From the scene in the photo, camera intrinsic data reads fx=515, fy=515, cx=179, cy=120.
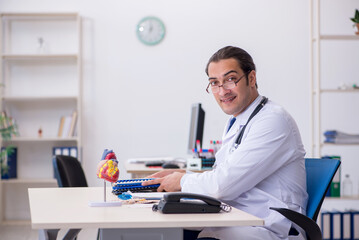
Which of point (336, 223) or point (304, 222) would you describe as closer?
point (304, 222)

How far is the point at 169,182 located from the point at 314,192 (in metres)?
0.58

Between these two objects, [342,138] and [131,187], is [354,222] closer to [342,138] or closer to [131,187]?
[342,138]

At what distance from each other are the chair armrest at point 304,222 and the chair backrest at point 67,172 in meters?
1.10

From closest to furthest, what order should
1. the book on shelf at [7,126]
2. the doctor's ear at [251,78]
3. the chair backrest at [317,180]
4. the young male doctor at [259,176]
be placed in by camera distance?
the young male doctor at [259,176] < the chair backrest at [317,180] < the doctor's ear at [251,78] < the book on shelf at [7,126]

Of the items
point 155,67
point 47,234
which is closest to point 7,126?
point 155,67

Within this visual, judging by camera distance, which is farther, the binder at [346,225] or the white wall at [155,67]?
the white wall at [155,67]

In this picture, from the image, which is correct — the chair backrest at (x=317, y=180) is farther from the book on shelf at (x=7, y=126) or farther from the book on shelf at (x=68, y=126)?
the book on shelf at (x=7, y=126)

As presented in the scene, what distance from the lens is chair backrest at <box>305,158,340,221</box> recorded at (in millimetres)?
1988

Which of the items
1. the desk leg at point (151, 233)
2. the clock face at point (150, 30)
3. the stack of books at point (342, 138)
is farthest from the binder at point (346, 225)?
the desk leg at point (151, 233)

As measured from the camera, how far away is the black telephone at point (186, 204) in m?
1.57

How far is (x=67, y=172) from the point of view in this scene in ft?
8.49

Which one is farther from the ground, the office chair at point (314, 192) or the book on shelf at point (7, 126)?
the book on shelf at point (7, 126)

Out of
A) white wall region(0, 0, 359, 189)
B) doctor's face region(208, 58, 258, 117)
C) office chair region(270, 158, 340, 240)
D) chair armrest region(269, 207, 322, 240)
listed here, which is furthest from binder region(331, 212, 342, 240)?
chair armrest region(269, 207, 322, 240)

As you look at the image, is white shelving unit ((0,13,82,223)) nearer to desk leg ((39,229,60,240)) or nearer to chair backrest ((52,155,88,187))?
chair backrest ((52,155,88,187))
